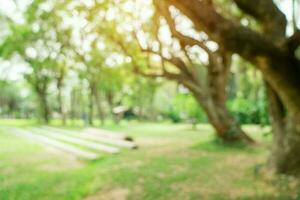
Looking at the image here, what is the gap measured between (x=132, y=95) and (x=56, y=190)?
131 ft

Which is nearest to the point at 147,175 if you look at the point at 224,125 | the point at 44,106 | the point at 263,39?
the point at 263,39

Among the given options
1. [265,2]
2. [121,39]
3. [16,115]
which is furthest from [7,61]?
[16,115]

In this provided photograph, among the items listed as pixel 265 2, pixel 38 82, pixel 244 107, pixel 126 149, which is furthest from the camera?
pixel 38 82

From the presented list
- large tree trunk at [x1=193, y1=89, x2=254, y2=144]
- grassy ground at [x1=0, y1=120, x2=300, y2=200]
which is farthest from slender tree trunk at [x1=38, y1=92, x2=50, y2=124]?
large tree trunk at [x1=193, y1=89, x2=254, y2=144]

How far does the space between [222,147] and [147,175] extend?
220 inches

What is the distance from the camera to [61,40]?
94.1 feet

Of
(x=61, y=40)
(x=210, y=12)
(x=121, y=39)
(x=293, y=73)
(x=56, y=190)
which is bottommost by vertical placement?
(x=56, y=190)

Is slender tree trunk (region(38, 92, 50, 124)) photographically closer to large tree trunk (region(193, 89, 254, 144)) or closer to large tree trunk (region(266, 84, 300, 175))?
large tree trunk (region(193, 89, 254, 144))

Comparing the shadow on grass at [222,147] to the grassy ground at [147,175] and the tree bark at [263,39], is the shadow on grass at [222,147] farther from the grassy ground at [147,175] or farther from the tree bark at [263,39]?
the tree bark at [263,39]

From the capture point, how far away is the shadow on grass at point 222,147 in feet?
51.4

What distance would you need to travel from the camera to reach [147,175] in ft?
37.8

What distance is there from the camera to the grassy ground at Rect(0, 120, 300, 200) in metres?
9.56

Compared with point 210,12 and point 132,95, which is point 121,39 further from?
point 132,95

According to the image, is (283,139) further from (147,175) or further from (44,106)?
(44,106)
